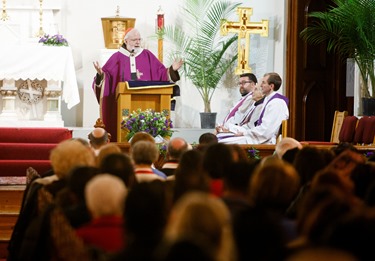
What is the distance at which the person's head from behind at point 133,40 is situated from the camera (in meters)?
13.1

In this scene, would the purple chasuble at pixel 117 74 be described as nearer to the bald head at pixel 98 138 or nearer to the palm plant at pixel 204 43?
the palm plant at pixel 204 43

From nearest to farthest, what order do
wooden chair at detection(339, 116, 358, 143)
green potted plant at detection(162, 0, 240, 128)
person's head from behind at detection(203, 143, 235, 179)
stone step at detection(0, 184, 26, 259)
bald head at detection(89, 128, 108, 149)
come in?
person's head from behind at detection(203, 143, 235, 179) → bald head at detection(89, 128, 108, 149) → stone step at detection(0, 184, 26, 259) → wooden chair at detection(339, 116, 358, 143) → green potted plant at detection(162, 0, 240, 128)

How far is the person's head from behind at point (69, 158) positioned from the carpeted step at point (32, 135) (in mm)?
5948

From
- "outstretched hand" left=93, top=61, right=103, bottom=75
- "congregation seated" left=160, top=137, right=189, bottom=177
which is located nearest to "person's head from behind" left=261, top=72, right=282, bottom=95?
"outstretched hand" left=93, top=61, right=103, bottom=75

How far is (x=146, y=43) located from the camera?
15.4 metres

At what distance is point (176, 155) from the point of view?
6.97 metres

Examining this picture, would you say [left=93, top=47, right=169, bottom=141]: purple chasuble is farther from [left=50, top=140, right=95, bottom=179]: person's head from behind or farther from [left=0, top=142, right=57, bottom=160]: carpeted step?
[left=50, top=140, right=95, bottom=179]: person's head from behind

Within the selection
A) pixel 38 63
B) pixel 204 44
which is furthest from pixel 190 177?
pixel 204 44

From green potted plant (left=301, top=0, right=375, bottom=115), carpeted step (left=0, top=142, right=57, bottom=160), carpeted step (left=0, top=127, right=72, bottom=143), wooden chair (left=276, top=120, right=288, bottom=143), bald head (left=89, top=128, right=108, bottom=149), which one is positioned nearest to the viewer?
bald head (left=89, top=128, right=108, bottom=149)

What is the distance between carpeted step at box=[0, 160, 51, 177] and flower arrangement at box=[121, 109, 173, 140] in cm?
108

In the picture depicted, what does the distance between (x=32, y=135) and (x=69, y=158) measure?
6.03 m

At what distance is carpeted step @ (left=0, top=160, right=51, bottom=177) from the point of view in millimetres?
10516

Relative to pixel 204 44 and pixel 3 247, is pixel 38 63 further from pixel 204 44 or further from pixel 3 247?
pixel 3 247

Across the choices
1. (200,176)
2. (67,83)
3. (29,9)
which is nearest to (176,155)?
(200,176)
